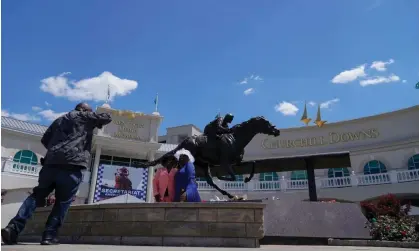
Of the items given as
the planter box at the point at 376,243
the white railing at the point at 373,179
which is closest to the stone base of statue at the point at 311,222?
the planter box at the point at 376,243

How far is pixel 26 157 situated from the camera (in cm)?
2519

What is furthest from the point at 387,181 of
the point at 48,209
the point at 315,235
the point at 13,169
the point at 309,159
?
the point at 13,169

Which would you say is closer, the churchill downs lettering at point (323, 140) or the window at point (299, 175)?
the churchill downs lettering at point (323, 140)

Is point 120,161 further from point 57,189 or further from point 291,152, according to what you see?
point 57,189

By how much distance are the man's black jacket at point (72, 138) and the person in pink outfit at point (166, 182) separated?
9.74 feet

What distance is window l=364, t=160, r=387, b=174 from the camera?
75.7 feet

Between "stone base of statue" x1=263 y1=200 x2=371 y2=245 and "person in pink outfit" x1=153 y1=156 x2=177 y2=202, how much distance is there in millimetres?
2804

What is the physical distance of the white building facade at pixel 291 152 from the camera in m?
21.1

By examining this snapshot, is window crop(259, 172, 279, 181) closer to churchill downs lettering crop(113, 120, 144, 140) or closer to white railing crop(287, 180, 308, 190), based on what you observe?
white railing crop(287, 180, 308, 190)

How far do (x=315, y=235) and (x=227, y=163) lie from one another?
3044 mm

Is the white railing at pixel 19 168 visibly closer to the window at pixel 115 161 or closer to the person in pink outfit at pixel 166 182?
the window at pixel 115 161

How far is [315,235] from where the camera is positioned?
826 cm

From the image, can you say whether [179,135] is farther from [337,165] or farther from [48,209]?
[48,209]

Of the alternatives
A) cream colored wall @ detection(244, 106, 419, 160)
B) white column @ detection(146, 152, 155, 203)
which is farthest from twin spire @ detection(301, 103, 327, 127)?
white column @ detection(146, 152, 155, 203)
